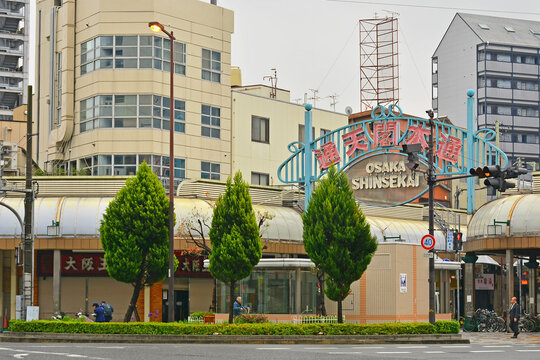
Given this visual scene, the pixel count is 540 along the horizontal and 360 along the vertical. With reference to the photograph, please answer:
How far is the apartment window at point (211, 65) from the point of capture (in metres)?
57.2

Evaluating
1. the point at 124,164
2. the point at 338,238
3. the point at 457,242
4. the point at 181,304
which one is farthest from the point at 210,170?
the point at 338,238

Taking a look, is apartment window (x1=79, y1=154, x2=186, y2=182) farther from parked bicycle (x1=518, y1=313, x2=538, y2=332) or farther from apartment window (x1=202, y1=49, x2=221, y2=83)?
parked bicycle (x1=518, y1=313, x2=538, y2=332)

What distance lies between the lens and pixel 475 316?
47750 millimetres

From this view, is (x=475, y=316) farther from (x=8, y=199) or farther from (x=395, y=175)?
(x=8, y=199)

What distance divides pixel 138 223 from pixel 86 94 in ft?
63.6

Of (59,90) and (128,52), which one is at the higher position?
(128,52)

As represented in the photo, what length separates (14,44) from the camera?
A: 125 meters

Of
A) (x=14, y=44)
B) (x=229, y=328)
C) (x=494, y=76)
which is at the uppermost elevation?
(x=14, y=44)

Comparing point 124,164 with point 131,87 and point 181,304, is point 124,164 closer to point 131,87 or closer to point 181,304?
point 131,87

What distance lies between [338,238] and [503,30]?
309 feet

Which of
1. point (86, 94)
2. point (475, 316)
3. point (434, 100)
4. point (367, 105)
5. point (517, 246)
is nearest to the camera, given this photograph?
point (517, 246)

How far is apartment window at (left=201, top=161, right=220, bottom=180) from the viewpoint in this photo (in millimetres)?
57031

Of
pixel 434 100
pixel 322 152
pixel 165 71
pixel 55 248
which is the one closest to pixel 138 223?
pixel 55 248

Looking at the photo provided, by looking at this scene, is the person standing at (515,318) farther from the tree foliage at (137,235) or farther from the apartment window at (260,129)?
the apartment window at (260,129)
